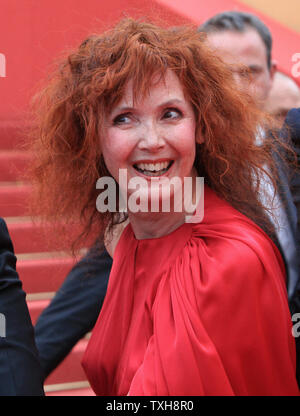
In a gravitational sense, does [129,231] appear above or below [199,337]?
above

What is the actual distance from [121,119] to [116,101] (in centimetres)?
6

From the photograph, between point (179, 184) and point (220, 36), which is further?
point (220, 36)

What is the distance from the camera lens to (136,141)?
6.27ft

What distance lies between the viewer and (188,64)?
1.93m

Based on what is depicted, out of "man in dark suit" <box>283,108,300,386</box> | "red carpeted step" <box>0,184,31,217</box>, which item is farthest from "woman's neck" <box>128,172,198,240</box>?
"red carpeted step" <box>0,184,31,217</box>

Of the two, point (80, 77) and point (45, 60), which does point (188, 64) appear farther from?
point (45, 60)

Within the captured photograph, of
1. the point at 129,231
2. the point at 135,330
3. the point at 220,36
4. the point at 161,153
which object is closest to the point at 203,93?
the point at 161,153

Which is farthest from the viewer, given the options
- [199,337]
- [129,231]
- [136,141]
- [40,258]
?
[40,258]

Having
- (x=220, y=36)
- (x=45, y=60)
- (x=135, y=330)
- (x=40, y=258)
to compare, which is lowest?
(x=135, y=330)

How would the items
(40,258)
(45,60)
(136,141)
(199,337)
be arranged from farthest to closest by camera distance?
(45,60)
(40,258)
(136,141)
(199,337)

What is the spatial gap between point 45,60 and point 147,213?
149 inches

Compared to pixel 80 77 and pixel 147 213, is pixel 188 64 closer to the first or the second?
pixel 80 77

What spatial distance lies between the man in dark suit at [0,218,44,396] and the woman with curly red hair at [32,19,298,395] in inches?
10.8

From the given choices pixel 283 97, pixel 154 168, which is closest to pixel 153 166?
pixel 154 168
